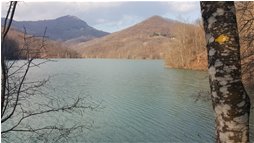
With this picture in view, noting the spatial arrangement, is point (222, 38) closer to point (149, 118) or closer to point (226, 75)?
point (226, 75)

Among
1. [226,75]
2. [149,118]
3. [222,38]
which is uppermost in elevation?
[222,38]

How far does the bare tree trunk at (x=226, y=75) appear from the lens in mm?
2600

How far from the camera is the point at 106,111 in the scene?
21.2 metres

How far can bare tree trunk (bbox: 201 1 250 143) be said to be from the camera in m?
2.60

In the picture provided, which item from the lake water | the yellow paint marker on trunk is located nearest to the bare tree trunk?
the yellow paint marker on trunk

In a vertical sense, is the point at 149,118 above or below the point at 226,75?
below

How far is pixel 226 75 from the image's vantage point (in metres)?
2.60

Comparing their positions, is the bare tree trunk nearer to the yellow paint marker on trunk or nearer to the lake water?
the yellow paint marker on trunk

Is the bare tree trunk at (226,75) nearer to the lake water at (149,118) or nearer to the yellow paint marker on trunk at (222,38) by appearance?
the yellow paint marker on trunk at (222,38)

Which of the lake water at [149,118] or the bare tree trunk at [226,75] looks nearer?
the bare tree trunk at [226,75]

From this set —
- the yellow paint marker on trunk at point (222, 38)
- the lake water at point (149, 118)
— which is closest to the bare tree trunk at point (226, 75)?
the yellow paint marker on trunk at point (222, 38)

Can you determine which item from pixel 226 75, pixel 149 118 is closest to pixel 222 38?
pixel 226 75

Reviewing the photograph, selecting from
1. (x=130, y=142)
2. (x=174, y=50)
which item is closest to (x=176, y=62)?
(x=174, y=50)

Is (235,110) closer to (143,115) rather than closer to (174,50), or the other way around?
(143,115)
